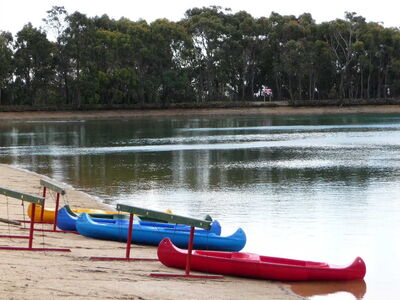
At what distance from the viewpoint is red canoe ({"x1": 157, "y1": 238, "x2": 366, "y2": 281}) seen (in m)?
14.5

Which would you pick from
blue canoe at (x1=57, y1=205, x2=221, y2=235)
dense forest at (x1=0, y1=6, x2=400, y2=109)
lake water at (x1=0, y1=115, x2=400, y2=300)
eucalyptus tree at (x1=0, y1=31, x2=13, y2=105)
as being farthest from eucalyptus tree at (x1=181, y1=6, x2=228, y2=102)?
blue canoe at (x1=57, y1=205, x2=221, y2=235)

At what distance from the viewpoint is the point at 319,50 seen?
385ft

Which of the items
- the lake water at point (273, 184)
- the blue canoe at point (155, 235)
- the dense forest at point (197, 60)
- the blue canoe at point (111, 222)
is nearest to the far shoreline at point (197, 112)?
the dense forest at point (197, 60)

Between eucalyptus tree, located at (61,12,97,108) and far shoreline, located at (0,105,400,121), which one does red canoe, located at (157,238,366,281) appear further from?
eucalyptus tree, located at (61,12,97,108)

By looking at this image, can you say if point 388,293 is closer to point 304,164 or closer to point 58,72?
point 304,164

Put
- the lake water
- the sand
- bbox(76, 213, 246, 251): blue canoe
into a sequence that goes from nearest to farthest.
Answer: the sand < bbox(76, 213, 246, 251): blue canoe < the lake water

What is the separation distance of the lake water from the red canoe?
26cm

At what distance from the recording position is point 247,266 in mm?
14547

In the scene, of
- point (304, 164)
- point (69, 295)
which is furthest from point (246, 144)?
point (69, 295)

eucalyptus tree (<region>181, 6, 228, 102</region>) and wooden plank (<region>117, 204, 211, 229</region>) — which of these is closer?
wooden plank (<region>117, 204, 211, 229</region>)

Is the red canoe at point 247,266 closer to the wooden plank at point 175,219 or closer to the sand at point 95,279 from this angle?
the sand at point 95,279

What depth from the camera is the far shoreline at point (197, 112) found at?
352ft

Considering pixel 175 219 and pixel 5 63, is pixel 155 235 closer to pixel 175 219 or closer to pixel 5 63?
pixel 175 219

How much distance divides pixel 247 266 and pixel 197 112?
10002 cm
